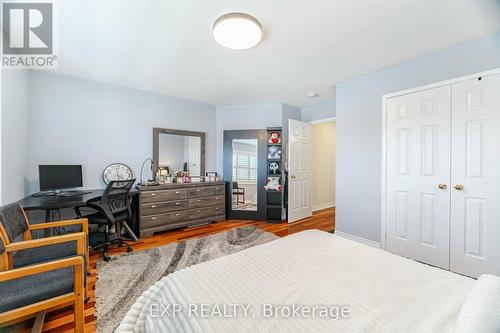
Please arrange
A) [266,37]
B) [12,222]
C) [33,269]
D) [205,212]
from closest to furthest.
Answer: [33,269] → [12,222] → [266,37] → [205,212]

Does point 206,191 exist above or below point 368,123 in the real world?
below

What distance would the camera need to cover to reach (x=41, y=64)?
2.65 meters

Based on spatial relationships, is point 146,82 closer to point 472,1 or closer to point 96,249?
point 96,249

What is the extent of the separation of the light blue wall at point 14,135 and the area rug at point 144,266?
4.16ft

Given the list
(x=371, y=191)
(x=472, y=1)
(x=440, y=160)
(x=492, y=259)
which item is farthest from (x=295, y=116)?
(x=492, y=259)

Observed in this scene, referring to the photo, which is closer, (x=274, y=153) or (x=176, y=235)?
(x=176, y=235)

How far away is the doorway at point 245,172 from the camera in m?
4.26

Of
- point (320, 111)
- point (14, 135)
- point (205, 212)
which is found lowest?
point (205, 212)

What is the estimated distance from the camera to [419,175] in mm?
2432

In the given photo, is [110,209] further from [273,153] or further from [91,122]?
[273,153]

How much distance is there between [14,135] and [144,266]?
2.08 metres

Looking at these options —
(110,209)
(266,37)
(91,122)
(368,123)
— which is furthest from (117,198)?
(368,123)

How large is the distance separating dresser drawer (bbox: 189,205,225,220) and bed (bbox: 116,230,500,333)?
8.97 feet

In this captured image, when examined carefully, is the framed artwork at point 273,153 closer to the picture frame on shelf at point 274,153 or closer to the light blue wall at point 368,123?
the picture frame on shelf at point 274,153
